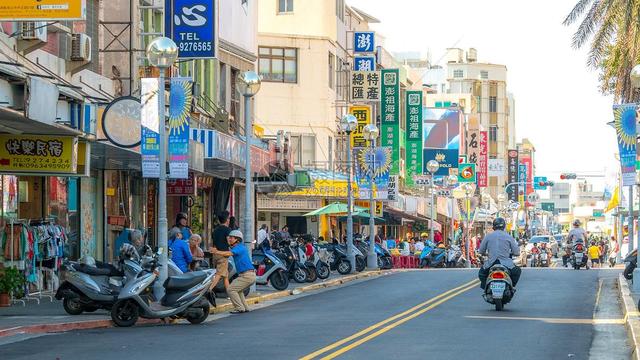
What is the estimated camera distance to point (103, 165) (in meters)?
32.2

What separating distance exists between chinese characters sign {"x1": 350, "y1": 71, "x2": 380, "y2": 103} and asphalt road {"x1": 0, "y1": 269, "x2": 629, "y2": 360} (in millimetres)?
36323

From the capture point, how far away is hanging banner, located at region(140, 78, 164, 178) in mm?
23688

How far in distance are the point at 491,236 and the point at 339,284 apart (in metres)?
13.0

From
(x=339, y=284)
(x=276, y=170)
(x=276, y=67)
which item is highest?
(x=276, y=67)

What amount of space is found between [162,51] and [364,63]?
43.9 metres

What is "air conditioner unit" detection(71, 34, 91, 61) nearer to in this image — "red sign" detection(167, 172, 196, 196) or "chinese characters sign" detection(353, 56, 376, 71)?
"red sign" detection(167, 172, 196, 196)

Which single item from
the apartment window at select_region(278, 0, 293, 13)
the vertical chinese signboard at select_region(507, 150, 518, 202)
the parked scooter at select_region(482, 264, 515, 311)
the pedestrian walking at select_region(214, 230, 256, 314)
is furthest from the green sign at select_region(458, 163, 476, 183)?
the pedestrian walking at select_region(214, 230, 256, 314)

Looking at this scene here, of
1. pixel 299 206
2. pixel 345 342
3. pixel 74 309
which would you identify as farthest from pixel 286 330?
pixel 299 206

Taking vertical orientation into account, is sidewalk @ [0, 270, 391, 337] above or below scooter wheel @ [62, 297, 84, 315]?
below

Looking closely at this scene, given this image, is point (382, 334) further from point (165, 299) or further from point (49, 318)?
point (49, 318)

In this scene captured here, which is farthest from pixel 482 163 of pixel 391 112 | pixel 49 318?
pixel 49 318

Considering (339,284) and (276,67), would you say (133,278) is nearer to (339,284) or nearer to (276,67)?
(339,284)

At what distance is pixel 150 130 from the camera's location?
78.8 ft

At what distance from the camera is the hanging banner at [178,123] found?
24.6 meters
